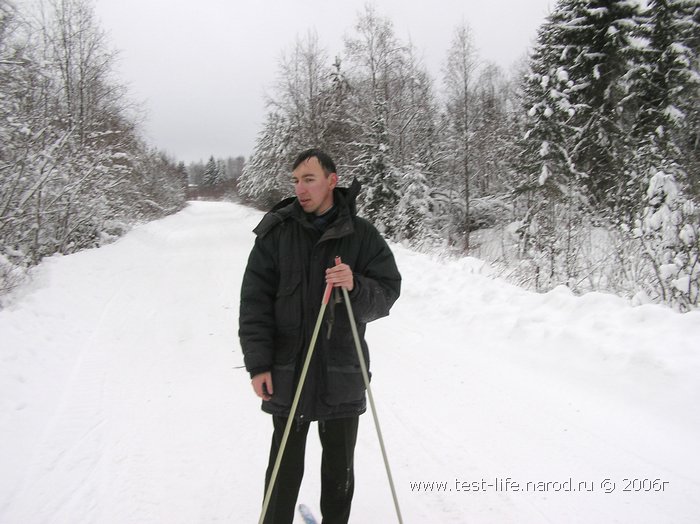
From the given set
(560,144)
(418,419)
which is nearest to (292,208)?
(418,419)

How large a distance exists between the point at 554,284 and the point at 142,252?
42.7 feet

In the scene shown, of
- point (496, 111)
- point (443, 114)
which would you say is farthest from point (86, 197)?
point (496, 111)

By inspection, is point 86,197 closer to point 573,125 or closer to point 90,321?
point 90,321

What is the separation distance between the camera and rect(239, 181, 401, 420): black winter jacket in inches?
79.0

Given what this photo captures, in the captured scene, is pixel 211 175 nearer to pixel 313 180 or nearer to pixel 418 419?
pixel 418 419

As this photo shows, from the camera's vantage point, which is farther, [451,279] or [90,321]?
[451,279]

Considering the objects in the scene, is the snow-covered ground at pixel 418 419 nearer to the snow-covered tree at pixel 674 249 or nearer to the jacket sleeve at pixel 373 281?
the snow-covered tree at pixel 674 249

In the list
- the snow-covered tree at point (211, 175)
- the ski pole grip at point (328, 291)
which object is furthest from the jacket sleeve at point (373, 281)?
the snow-covered tree at point (211, 175)

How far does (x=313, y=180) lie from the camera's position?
2.07 m

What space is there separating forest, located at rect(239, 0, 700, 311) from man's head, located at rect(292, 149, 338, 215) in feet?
16.2

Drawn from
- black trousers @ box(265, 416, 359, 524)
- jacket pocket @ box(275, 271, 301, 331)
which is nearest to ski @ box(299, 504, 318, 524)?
black trousers @ box(265, 416, 359, 524)

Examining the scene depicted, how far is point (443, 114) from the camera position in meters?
28.1

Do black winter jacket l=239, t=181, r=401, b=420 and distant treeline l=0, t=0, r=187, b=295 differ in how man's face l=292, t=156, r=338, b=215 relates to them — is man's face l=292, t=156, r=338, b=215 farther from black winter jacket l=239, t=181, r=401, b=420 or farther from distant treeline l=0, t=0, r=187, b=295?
distant treeline l=0, t=0, r=187, b=295

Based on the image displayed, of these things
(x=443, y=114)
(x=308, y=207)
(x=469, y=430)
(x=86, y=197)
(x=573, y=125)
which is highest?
(x=443, y=114)
